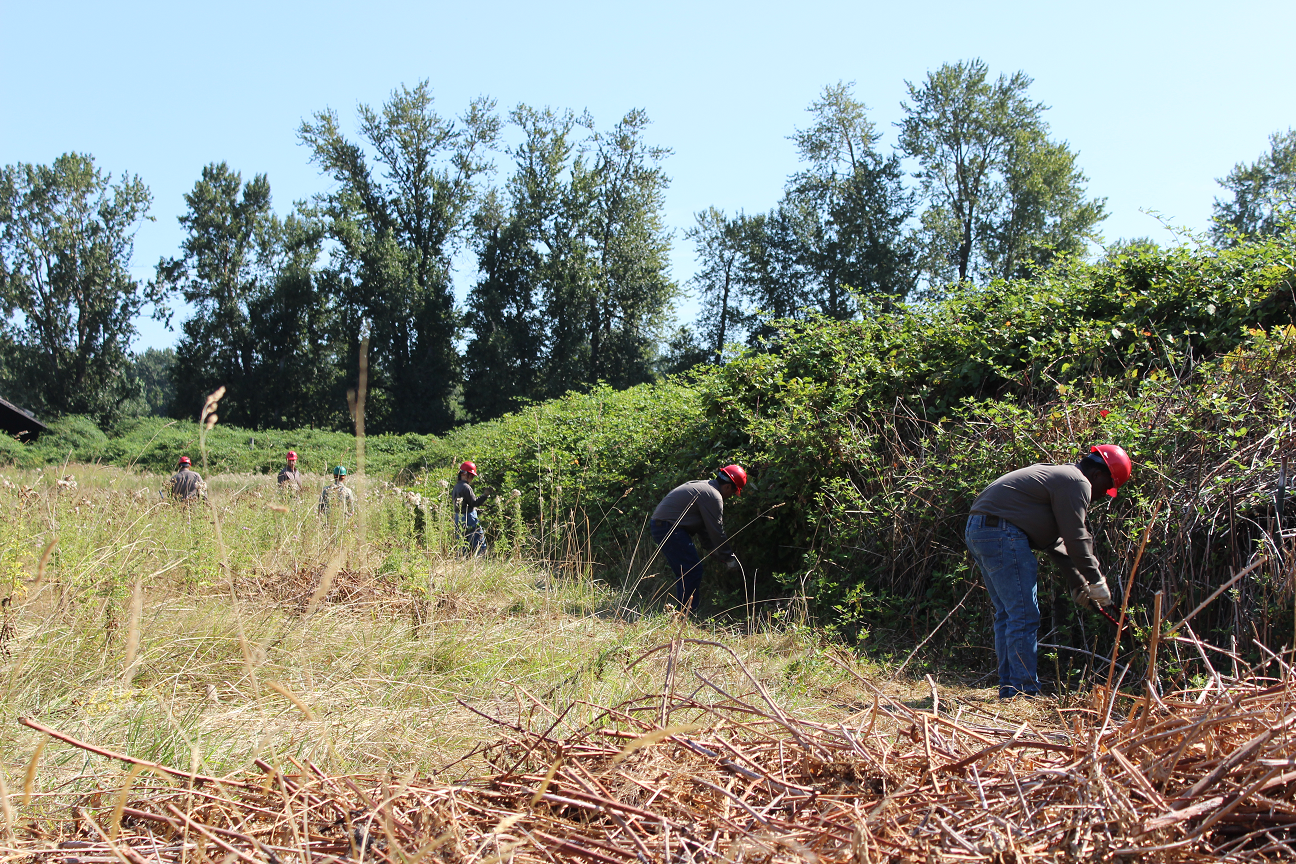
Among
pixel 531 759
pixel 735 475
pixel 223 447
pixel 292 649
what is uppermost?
pixel 223 447

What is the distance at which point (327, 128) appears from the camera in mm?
41094

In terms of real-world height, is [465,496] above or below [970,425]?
below

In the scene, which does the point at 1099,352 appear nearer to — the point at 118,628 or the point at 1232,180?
Result: the point at 118,628

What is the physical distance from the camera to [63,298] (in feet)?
135

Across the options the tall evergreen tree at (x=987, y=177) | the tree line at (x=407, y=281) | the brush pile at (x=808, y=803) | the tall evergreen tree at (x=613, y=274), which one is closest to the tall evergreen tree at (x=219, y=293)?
the tree line at (x=407, y=281)

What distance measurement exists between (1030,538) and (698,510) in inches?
130

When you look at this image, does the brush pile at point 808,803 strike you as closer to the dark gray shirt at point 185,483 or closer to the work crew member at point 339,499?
the work crew member at point 339,499

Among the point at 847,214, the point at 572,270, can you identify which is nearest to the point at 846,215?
the point at 847,214

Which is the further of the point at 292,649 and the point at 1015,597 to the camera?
the point at 1015,597

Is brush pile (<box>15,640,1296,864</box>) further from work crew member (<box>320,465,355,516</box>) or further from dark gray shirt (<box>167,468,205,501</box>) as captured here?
dark gray shirt (<box>167,468,205,501</box>)

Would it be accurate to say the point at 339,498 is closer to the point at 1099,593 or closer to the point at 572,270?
the point at 1099,593

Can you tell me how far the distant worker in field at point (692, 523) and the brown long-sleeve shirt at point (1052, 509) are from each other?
286 cm

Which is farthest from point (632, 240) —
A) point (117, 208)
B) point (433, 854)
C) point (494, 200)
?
point (433, 854)

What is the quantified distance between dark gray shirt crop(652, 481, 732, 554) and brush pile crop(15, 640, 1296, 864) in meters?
5.43
